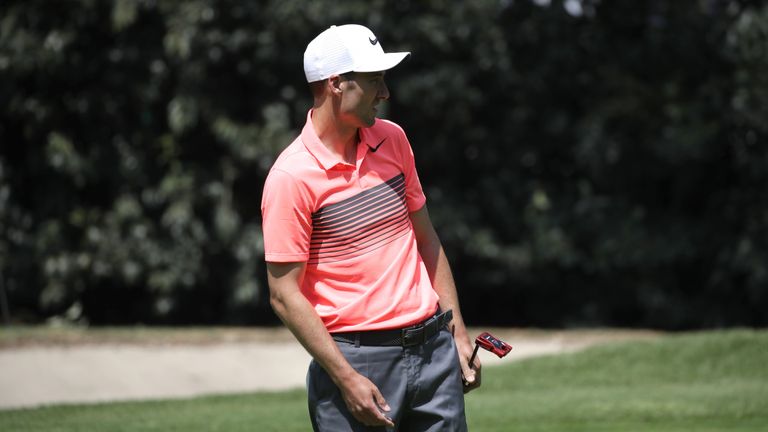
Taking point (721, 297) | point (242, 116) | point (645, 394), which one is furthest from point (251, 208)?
point (645, 394)

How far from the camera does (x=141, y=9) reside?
534 inches


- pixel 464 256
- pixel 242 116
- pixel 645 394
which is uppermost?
pixel 242 116

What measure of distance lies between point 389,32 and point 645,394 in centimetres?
656

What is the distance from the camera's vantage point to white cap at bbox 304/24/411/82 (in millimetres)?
3125

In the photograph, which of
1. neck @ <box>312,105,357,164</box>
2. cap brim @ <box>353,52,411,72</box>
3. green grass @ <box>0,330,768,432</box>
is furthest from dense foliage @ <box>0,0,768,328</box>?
cap brim @ <box>353,52,411,72</box>

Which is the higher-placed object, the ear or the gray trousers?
the ear

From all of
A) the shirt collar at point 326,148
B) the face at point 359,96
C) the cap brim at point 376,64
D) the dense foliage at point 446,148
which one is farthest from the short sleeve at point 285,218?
the dense foliage at point 446,148

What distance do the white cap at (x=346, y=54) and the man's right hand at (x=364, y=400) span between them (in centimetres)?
85

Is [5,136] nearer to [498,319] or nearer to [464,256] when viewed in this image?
[464,256]

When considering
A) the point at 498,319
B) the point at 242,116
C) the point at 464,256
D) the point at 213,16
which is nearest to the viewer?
the point at 213,16

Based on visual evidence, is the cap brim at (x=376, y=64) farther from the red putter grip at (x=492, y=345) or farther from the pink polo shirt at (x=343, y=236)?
the red putter grip at (x=492, y=345)

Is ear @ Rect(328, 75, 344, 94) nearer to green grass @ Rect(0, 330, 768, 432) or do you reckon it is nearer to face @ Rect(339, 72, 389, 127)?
face @ Rect(339, 72, 389, 127)

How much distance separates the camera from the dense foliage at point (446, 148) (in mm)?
13500

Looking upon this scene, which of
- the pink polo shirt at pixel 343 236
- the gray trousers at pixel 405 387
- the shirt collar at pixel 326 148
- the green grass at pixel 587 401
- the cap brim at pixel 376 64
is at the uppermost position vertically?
the cap brim at pixel 376 64
